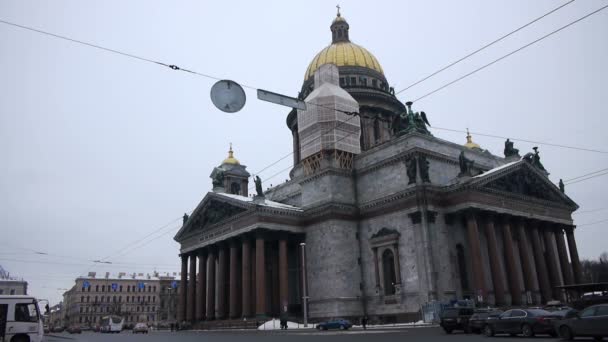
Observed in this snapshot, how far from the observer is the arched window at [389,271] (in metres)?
44.8

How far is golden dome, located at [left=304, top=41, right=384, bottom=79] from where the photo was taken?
67.4 m

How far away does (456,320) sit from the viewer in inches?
1069

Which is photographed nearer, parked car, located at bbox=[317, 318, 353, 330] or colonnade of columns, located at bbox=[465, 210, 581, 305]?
parked car, located at bbox=[317, 318, 353, 330]

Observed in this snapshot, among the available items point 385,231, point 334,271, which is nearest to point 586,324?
point 385,231

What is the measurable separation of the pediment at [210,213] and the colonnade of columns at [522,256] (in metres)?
21.4

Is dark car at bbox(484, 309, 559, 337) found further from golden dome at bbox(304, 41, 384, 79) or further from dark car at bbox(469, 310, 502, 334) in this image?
golden dome at bbox(304, 41, 384, 79)

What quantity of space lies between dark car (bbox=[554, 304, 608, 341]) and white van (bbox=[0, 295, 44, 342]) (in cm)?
2249

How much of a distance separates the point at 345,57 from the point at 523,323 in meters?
49.7

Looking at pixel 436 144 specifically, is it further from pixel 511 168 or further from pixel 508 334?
pixel 508 334

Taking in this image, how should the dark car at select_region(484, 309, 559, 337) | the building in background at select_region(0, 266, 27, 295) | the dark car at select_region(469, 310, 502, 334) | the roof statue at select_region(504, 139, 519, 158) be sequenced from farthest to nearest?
the building in background at select_region(0, 266, 27, 295)
the roof statue at select_region(504, 139, 519, 158)
the dark car at select_region(469, 310, 502, 334)
the dark car at select_region(484, 309, 559, 337)

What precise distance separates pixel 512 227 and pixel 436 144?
1033cm

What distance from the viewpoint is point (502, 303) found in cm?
4100

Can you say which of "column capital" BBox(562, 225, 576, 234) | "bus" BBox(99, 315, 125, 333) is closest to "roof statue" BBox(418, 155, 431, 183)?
"column capital" BBox(562, 225, 576, 234)

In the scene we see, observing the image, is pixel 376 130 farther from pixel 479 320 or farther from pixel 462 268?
pixel 479 320
